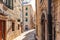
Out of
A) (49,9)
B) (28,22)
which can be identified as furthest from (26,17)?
(49,9)

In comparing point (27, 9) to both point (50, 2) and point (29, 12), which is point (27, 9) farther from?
point (50, 2)

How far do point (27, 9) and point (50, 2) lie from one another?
47067mm

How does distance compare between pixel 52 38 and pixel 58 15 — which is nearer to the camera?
pixel 58 15

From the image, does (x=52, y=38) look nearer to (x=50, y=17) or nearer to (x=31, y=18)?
(x=50, y=17)

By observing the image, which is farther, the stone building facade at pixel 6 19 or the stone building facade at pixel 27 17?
the stone building facade at pixel 27 17

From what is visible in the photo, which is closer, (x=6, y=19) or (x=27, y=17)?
(x=6, y=19)

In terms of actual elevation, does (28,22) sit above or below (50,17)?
below

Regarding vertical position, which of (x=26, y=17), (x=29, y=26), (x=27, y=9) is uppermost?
(x=27, y=9)

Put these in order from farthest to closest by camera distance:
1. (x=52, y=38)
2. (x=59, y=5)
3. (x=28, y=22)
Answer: (x=28, y=22) < (x=52, y=38) < (x=59, y=5)

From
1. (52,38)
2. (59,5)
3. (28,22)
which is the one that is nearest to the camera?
(59,5)

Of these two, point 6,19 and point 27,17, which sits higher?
point 6,19

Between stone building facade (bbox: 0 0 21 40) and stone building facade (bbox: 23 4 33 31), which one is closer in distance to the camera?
stone building facade (bbox: 0 0 21 40)

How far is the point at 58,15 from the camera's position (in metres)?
4.42

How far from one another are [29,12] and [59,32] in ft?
158
